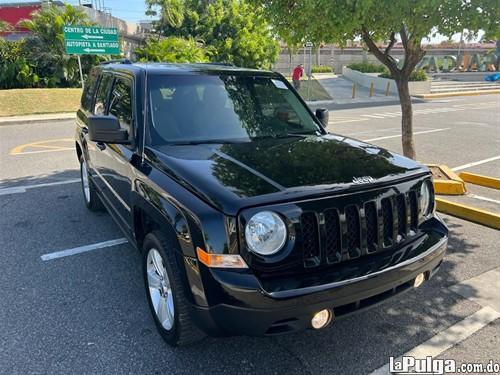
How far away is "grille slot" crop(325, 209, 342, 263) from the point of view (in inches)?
93.6

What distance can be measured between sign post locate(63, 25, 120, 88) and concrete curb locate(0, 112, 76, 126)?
3084mm

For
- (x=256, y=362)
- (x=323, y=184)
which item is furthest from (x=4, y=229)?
(x=323, y=184)

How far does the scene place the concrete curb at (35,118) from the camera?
14155 mm

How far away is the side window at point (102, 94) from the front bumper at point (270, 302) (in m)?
2.74

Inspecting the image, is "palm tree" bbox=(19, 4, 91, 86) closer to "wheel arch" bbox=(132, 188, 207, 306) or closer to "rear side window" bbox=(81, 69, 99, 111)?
"rear side window" bbox=(81, 69, 99, 111)

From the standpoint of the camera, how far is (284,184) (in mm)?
2414

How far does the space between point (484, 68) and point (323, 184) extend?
161ft

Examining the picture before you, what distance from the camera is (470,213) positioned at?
5133 millimetres

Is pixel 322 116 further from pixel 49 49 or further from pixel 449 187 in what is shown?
pixel 49 49

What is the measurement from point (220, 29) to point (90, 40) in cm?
932

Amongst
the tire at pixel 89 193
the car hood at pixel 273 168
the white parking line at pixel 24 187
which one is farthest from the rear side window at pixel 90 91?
the car hood at pixel 273 168

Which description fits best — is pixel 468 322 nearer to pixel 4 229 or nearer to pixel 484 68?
pixel 4 229

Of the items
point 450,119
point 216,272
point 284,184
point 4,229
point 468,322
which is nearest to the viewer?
point 216,272

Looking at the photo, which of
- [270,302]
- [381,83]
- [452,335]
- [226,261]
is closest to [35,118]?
[226,261]
